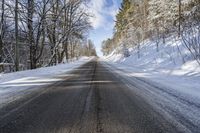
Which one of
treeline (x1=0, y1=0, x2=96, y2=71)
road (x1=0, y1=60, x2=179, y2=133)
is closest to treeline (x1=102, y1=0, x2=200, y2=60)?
treeline (x1=0, y1=0, x2=96, y2=71)

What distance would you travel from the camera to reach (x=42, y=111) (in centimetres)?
566

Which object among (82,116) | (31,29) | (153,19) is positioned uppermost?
(153,19)

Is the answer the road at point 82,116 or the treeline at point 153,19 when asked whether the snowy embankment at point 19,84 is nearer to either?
the road at point 82,116

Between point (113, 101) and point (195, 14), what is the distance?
10148mm

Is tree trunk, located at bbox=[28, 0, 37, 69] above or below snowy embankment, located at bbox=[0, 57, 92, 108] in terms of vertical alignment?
above

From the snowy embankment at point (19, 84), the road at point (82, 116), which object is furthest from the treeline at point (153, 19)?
the road at point (82, 116)

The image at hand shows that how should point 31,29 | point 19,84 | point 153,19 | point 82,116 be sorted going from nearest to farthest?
1. point 82,116
2. point 19,84
3. point 31,29
4. point 153,19

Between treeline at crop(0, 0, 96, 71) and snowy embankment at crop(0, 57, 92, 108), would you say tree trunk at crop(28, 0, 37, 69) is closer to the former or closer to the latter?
treeline at crop(0, 0, 96, 71)

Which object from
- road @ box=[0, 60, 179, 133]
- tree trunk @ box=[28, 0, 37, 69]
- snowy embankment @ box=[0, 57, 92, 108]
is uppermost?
tree trunk @ box=[28, 0, 37, 69]

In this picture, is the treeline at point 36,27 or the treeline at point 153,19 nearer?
the treeline at point 36,27

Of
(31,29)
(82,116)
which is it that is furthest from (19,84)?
(31,29)

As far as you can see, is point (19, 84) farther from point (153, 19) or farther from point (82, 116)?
point (153, 19)

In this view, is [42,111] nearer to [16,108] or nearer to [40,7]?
[16,108]

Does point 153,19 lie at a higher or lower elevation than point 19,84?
higher
